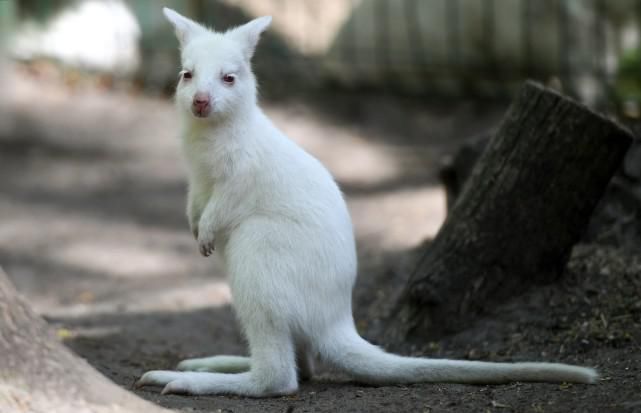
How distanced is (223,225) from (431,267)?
1.33 metres

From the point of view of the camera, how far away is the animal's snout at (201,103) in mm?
4324

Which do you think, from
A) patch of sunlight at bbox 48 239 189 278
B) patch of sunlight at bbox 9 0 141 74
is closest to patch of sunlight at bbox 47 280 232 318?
patch of sunlight at bbox 48 239 189 278

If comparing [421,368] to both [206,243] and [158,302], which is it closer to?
[206,243]

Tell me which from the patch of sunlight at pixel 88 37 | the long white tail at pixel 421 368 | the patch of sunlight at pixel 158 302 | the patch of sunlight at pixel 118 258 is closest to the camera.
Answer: the long white tail at pixel 421 368

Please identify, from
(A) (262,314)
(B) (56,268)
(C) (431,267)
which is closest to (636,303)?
(C) (431,267)

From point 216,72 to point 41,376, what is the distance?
1745 millimetres

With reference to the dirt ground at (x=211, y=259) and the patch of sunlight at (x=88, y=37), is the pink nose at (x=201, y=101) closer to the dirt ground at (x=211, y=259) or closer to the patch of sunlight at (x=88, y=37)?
the dirt ground at (x=211, y=259)

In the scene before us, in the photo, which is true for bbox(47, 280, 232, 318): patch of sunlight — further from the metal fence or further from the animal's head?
the metal fence

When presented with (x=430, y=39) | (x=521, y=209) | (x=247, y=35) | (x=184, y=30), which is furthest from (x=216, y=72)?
(x=430, y=39)

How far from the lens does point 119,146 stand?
10719 mm

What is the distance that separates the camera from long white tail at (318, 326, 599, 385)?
13.3ft

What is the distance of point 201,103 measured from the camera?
433cm

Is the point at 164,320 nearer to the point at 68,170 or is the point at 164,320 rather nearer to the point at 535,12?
the point at 68,170

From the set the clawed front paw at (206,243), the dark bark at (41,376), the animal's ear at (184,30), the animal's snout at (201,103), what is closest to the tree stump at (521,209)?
the clawed front paw at (206,243)
